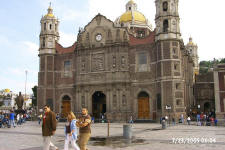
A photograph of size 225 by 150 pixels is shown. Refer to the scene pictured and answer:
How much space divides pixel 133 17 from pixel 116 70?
18539 millimetres

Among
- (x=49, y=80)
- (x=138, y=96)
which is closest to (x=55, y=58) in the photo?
(x=49, y=80)

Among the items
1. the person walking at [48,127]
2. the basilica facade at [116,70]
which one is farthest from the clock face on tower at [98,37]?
the person walking at [48,127]

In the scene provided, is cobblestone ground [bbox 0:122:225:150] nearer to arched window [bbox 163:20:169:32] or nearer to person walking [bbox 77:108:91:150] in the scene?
person walking [bbox 77:108:91:150]

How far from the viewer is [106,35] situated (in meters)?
43.2

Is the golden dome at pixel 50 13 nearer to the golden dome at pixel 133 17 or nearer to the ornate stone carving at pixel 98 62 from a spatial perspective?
the ornate stone carving at pixel 98 62

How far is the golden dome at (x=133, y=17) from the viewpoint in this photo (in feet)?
182

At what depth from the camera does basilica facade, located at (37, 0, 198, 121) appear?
37.4 m

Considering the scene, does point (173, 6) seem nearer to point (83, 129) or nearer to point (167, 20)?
point (167, 20)

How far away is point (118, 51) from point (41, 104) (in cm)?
1591

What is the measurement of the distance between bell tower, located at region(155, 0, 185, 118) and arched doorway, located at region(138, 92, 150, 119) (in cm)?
285

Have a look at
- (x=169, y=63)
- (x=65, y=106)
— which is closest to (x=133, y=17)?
(x=169, y=63)

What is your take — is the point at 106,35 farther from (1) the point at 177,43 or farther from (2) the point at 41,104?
(2) the point at 41,104

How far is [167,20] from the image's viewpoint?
39000 mm

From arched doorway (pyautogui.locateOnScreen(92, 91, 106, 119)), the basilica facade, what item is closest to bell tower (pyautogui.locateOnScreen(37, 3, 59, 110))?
the basilica facade
